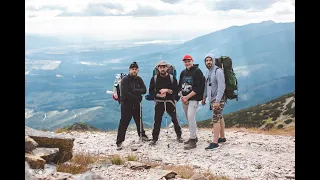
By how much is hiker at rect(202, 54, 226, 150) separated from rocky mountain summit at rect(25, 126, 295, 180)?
0.87m

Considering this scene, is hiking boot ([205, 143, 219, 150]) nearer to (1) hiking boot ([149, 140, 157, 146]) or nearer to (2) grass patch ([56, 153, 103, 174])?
(1) hiking boot ([149, 140, 157, 146])

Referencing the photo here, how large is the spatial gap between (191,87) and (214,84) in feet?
2.24

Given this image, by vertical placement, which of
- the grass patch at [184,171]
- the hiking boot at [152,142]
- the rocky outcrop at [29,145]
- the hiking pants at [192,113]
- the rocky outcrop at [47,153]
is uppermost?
the hiking pants at [192,113]

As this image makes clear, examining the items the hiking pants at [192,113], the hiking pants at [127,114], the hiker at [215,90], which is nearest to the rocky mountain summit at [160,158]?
the hiking pants at [127,114]

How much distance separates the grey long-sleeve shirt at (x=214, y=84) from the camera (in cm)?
1168

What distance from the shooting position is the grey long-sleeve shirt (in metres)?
11.7

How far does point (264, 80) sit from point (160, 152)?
7070 inches

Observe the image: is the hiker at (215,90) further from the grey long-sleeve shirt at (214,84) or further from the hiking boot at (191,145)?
the hiking boot at (191,145)

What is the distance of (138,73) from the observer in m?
12.8

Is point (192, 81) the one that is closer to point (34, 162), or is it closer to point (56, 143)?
point (56, 143)

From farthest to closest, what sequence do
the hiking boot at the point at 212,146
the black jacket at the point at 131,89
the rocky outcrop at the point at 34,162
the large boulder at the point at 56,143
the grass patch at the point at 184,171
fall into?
the black jacket at the point at 131,89, the hiking boot at the point at 212,146, the large boulder at the point at 56,143, the grass patch at the point at 184,171, the rocky outcrop at the point at 34,162

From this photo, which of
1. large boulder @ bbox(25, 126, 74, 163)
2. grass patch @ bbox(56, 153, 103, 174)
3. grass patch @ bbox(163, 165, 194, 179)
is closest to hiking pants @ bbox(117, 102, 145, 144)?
grass patch @ bbox(56, 153, 103, 174)

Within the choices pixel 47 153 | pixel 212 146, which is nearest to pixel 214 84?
pixel 212 146
